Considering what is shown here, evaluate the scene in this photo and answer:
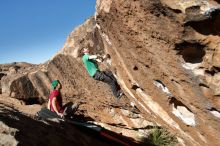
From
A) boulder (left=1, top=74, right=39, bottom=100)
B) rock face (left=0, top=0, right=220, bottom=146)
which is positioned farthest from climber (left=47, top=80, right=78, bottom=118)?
boulder (left=1, top=74, right=39, bottom=100)

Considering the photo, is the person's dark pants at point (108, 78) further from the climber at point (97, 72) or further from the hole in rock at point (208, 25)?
the hole in rock at point (208, 25)

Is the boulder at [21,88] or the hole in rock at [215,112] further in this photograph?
the boulder at [21,88]

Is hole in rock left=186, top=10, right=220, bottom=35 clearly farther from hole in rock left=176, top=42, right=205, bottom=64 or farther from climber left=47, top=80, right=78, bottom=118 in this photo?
climber left=47, top=80, right=78, bottom=118

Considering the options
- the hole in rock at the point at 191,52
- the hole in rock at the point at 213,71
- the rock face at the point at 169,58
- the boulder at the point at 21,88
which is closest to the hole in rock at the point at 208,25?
the rock face at the point at 169,58

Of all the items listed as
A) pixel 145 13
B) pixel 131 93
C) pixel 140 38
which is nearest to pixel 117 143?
pixel 131 93

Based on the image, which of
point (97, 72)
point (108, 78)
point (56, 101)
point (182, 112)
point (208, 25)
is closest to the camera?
point (208, 25)

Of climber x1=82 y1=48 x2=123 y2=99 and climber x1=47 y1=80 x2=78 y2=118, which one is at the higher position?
climber x1=82 y1=48 x2=123 y2=99

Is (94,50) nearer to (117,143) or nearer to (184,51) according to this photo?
(117,143)

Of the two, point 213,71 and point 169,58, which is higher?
point 169,58

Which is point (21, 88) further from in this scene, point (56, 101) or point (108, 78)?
point (108, 78)

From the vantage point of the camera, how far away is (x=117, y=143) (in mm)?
11836

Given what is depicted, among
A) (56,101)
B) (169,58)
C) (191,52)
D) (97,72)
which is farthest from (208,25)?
(56,101)

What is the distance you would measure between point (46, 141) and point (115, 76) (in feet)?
13.4

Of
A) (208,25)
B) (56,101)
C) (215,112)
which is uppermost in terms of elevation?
(208,25)
